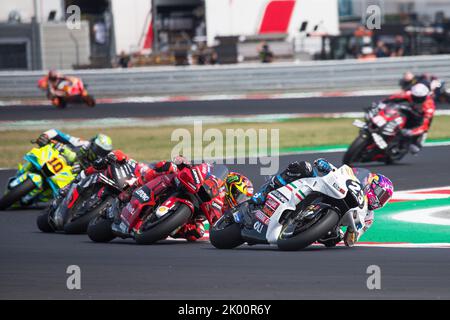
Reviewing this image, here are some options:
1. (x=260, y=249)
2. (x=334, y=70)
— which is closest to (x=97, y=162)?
(x=260, y=249)

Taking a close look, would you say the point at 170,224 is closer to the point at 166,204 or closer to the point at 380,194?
the point at 166,204

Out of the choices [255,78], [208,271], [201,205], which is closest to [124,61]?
[255,78]

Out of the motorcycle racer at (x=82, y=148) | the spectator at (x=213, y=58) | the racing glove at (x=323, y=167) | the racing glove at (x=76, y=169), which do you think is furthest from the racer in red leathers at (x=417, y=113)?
the spectator at (x=213, y=58)

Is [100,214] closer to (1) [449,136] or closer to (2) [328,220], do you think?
(2) [328,220]

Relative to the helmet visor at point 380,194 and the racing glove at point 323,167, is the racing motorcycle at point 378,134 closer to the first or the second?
the helmet visor at point 380,194

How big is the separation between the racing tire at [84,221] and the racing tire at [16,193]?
76.7 inches

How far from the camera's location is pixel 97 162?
10.7 m

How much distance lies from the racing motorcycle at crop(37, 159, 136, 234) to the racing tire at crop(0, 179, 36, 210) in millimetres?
1622

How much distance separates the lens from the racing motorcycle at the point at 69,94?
27984mm

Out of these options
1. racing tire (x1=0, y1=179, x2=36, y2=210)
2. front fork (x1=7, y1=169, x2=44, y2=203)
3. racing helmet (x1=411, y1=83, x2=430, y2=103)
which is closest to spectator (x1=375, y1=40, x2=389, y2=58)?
racing helmet (x1=411, y1=83, x2=430, y2=103)

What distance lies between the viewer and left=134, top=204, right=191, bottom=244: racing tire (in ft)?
29.9

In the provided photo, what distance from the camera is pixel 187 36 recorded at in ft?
139

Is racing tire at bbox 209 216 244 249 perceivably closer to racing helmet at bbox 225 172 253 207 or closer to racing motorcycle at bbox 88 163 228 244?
racing motorcycle at bbox 88 163 228 244

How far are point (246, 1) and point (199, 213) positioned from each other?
29644 mm
